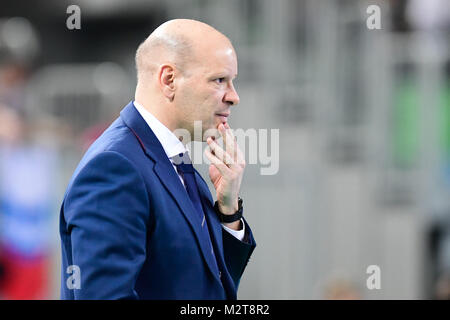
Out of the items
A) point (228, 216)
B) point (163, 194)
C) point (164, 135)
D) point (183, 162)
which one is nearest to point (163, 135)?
point (164, 135)

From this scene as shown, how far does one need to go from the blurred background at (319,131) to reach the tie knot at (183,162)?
3.99m

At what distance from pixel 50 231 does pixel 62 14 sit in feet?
19.4

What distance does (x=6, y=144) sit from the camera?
619 centimetres

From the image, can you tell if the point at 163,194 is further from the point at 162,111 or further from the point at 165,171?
the point at 162,111

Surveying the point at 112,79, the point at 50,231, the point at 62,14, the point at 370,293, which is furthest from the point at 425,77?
the point at 62,14

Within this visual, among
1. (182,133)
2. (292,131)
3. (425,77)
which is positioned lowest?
(292,131)

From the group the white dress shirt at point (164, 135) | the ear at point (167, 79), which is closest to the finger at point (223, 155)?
the white dress shirt at point (164, 135)

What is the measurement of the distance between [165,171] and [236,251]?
0.40 meters

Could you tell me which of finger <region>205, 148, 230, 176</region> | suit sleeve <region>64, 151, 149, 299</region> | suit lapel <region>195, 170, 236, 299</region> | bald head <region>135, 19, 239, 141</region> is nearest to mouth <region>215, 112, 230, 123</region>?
bald head <region>135, 19, 239, 141</region>

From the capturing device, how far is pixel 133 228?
2.23m

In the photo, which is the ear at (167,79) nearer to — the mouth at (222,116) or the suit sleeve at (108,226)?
the mouth at (222,116)

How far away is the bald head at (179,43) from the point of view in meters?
2.42

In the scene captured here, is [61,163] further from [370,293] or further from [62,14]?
[62,14]

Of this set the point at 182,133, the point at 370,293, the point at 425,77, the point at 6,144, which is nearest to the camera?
the point at 182,133
